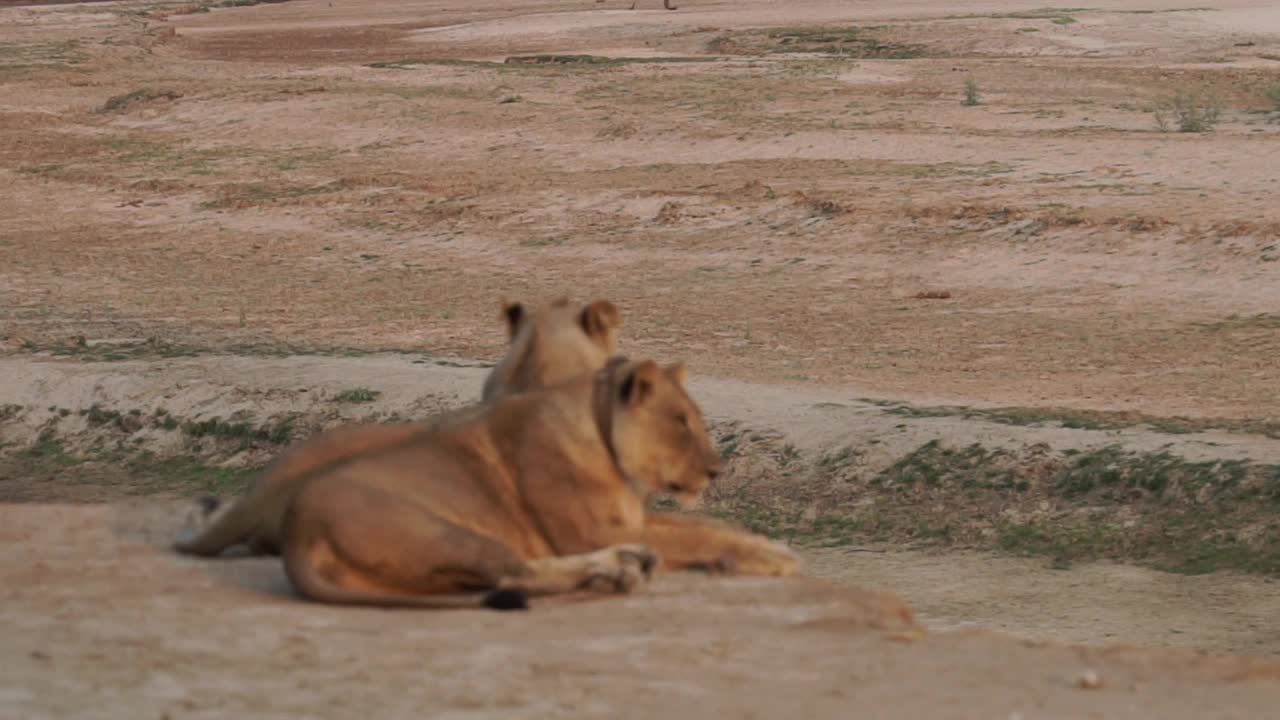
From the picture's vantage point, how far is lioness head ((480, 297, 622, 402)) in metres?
7.16

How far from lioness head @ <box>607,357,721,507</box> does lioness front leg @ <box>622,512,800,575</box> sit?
15 centimetres

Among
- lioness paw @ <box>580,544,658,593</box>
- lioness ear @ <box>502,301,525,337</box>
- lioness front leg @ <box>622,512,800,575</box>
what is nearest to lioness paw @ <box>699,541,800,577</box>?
lioness front leg @ <box>622,512,800,575</box>

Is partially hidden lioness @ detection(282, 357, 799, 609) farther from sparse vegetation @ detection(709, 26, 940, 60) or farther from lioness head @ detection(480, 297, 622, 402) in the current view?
sparse vegetation @ detection(709, 26, 940, 60)

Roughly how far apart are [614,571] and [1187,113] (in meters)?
16.0

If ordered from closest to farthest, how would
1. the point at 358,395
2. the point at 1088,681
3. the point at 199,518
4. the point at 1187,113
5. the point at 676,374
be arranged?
the point at 1088,681, the point at 676,374, the point at 199,518, the point at 358,395, the point at 1187,113

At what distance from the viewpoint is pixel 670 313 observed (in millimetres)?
15219

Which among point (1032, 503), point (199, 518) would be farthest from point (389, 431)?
point (1032, 503)

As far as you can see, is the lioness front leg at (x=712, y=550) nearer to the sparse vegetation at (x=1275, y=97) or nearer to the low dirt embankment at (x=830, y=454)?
the low dirt embankment at (x=830, y=454)

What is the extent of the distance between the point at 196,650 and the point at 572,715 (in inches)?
43.8

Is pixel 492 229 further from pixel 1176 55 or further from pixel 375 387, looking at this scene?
pixel 1176 55

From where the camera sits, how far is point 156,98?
26781 mm

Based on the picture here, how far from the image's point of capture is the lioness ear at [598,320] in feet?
23.8

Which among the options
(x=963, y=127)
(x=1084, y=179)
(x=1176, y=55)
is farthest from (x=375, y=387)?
(x=1176, y=55)

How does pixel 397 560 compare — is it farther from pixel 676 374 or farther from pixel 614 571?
pixel 676 374
